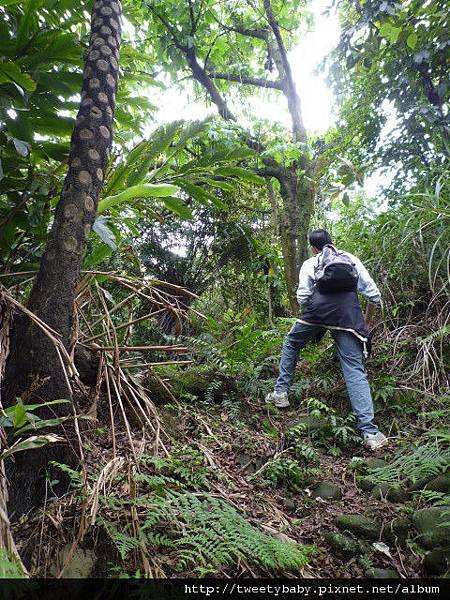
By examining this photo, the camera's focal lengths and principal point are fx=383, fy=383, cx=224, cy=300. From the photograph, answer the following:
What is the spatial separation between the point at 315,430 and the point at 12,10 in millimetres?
3116

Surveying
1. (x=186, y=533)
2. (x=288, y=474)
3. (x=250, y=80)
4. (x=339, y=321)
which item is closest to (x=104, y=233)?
(x=186, y=533)

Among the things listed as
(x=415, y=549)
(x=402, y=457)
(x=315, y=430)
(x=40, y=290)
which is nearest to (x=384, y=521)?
(x=415, y=549)

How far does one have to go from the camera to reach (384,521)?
6.42 ft

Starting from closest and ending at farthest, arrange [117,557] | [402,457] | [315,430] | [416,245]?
[117,557] < [402,457] < [315,430] < [416,245]

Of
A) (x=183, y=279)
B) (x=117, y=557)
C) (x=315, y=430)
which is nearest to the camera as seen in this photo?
(x=117, y=557)

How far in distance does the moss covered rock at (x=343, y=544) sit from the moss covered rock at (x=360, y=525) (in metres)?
0.07

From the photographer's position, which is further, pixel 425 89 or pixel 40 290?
pixel 425 89

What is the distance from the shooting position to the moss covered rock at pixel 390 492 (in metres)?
2.13

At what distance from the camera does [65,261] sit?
1.52 meters

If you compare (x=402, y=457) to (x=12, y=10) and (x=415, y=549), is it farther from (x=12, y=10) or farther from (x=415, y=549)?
(x=12, y=10)

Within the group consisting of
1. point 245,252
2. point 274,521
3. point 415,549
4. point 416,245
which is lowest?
point 415,549

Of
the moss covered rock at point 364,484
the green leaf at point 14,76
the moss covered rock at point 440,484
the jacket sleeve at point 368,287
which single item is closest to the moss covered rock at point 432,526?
the moss covered rock at point 440,484

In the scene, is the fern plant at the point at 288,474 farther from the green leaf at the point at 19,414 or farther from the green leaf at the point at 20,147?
the green leaf at the point at 20,147

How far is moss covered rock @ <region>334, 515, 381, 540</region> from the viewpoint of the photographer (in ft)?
6.17
